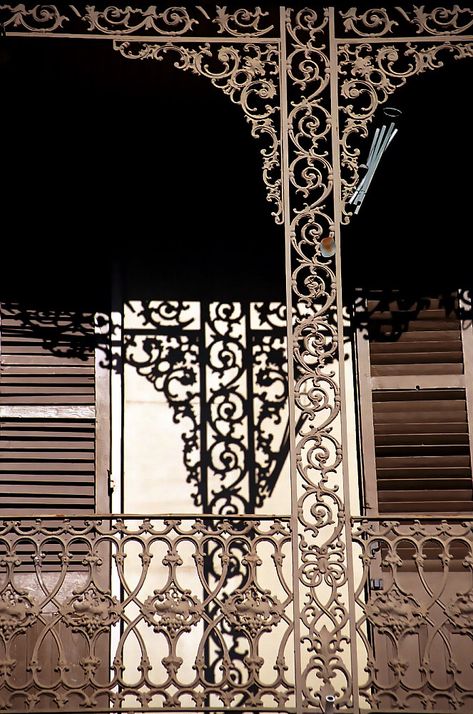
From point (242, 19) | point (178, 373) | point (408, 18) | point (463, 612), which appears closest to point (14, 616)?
point (178, 373)

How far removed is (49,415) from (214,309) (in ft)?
4.18

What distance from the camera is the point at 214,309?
737 centimetres

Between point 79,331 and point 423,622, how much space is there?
2.89 meters

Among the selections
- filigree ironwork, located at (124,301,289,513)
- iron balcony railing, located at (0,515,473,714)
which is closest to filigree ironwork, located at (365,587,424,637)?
iron balcony railing, located at (0,515,473,714)

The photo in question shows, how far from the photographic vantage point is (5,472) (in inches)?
269

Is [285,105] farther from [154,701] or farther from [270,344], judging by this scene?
[154,701]

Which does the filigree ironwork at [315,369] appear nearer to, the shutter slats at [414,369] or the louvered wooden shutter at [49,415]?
the shutter slats at [414,369]

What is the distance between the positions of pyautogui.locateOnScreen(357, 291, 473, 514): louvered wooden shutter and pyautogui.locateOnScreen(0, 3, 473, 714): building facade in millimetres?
13

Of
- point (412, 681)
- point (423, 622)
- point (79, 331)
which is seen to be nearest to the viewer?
point (423, 622)

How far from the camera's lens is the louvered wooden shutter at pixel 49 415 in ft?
22.4

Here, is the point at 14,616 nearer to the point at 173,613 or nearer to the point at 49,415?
the point at 173,613

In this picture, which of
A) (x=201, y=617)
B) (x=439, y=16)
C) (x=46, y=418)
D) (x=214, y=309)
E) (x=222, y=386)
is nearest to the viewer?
(x=201, y=617)

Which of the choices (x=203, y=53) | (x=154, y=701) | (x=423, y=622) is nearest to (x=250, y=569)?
(x=423, y=622)

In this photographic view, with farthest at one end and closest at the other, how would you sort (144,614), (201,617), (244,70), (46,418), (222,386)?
(222,386) < (46,418) < (244,70) < (201,617) < (144,614)
